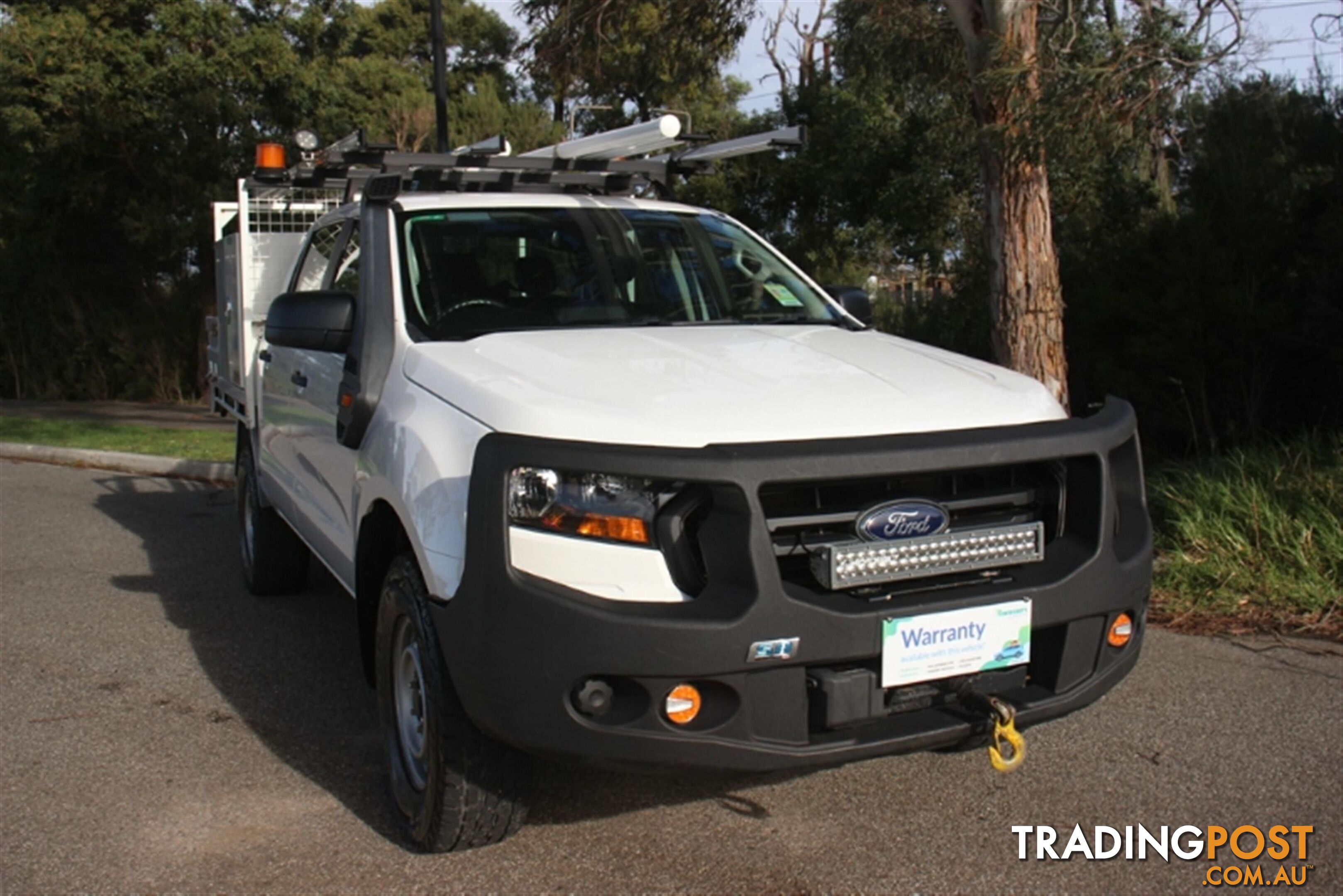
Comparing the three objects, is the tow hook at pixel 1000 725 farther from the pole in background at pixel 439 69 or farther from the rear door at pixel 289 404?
the pole in background at pixel 439 69

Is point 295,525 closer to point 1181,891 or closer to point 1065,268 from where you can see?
point 1181,891

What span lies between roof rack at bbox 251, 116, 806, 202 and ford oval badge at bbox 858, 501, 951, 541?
248 cm

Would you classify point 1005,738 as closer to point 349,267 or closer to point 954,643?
point 954,643

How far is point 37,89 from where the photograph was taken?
1734 centimetres

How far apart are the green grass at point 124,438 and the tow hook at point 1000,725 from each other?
359 inches

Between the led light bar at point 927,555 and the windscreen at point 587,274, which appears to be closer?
the led light bar at point 927,555

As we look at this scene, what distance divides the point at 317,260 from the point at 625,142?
1629 millimetres

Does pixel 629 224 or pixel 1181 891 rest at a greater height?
pixel 629 224

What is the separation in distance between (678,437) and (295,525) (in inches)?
118

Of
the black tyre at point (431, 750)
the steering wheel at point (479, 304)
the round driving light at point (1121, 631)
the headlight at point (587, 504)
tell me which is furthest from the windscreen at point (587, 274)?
the round driving light at point (1121, 631)

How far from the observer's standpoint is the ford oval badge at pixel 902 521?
10.7 feet

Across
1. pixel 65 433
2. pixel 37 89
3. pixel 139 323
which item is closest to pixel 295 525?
pixel 65 433

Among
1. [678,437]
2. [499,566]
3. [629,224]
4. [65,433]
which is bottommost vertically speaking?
[65,433]

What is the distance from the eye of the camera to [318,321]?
4285 mm
